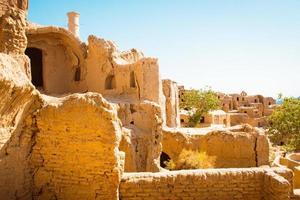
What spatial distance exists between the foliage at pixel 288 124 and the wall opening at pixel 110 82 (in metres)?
15.2

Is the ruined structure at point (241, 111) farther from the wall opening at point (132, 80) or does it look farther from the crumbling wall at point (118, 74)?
the wall opening at point (132, 80)

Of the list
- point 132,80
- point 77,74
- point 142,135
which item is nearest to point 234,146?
point 142,135

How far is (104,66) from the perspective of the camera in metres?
18.0

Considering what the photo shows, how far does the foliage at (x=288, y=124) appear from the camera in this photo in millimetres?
25547

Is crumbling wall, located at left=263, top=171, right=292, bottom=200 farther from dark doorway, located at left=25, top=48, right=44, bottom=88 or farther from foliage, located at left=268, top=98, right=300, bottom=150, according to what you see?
foliage, located at left=268, top=98, right=300, bottom=150

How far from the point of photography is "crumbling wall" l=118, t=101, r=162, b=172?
13.0m

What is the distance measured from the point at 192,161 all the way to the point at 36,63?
37.2ft

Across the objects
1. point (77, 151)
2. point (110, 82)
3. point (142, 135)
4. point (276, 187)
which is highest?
point (110, 82)

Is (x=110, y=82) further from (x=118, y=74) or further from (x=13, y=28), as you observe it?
(x=13, y=28)

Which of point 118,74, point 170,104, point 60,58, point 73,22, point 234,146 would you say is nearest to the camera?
point 234,146

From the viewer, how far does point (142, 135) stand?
14.3 metres

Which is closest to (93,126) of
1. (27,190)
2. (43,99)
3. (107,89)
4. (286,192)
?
(43,99)

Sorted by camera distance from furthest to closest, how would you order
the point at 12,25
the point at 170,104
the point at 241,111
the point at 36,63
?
the point at 241,111 < the point at 170,104 < the point at 36,63 < the point at 12,25

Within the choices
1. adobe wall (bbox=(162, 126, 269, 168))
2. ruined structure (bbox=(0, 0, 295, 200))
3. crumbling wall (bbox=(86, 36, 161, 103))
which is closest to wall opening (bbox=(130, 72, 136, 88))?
crumbling wall (bbox=(86, 36, 161, 103))
